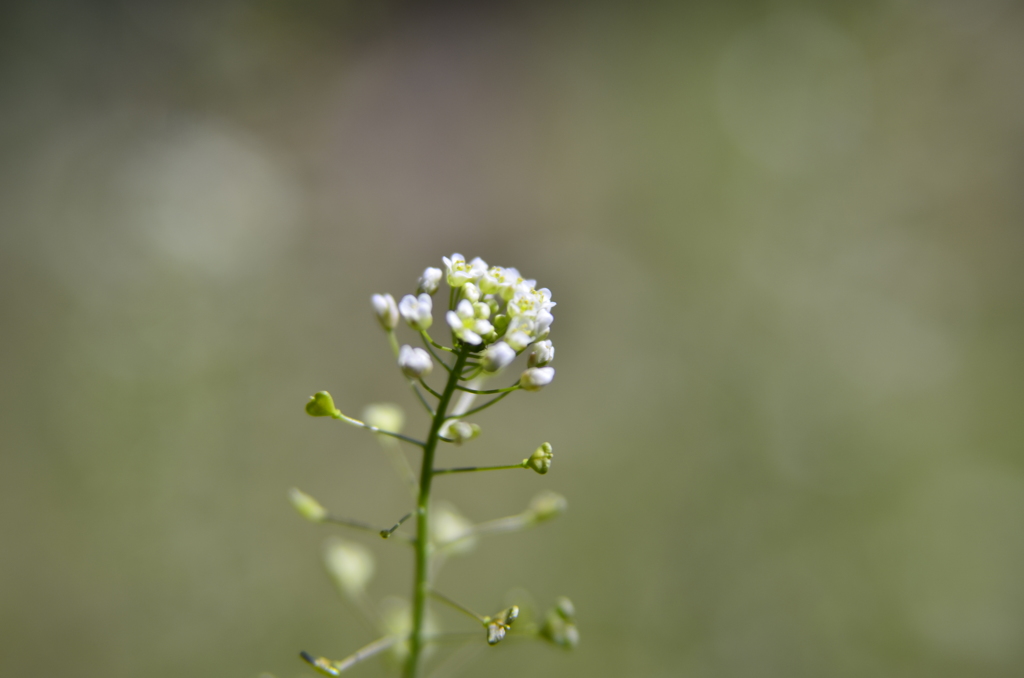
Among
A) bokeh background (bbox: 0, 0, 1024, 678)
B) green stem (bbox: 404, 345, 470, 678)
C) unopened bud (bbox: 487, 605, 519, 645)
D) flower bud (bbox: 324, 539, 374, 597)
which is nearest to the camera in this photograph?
unopened bud (bbox: 487, 605, 519, 645)

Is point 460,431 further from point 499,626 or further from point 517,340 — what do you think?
point 499,626

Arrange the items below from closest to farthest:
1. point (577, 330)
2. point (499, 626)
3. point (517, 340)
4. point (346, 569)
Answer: point (499, 626), point (517, 340), point (346, 569), point (577, 330)

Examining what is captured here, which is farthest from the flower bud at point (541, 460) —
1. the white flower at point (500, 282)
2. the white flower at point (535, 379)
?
the white flower at point (500, 282)

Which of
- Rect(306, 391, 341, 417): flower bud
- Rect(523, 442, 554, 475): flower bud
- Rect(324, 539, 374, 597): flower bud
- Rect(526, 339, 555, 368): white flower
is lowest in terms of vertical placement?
Rect(324, 539, 374, 597): flower bud

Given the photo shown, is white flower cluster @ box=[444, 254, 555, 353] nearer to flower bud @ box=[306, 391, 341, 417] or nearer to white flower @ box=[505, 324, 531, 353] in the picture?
white flower @ box=[505, 324, 531, 353]

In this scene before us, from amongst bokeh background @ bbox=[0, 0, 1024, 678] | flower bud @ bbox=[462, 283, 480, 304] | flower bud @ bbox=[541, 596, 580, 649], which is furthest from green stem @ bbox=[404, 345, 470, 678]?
bokeh background @ bbox=[0, 0, 1024, 678]

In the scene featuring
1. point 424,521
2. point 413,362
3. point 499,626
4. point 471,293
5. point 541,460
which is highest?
point 471,293

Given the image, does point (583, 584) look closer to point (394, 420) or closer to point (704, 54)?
point (394, 420)

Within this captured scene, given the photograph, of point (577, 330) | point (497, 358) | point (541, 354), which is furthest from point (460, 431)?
point (577, 330)
